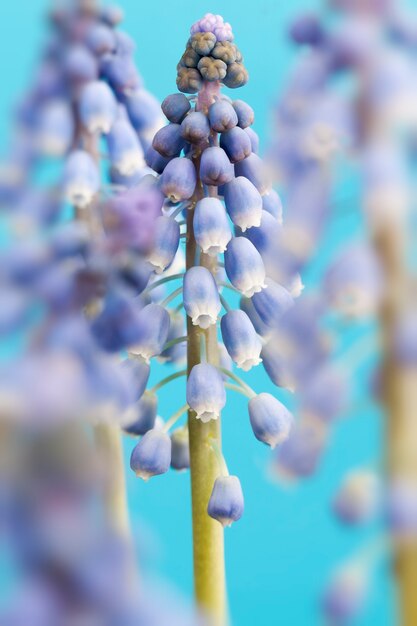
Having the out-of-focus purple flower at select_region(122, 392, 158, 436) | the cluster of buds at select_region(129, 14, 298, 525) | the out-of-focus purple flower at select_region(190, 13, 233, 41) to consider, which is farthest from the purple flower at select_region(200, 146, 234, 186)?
the out-of-focus purple flower at select_region(122, 392, 158, 436)

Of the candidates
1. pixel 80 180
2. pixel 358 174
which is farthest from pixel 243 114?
pixel 358 174

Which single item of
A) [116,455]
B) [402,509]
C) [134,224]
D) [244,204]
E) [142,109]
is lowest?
[402,509]

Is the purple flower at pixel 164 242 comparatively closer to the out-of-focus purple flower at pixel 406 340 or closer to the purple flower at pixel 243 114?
the purple flower at pixel 243 114

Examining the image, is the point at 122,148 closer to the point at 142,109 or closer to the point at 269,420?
the point at 142,109

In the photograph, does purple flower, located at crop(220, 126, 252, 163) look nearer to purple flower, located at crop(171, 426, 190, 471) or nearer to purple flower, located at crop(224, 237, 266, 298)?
purple flower, located at crop(224, 237, 266, 298)

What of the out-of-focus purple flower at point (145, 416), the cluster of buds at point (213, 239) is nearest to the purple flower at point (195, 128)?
the cluster of buds at point (213, 239)

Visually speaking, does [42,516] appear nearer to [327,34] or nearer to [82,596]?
[82,596]

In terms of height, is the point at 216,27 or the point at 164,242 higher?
the point at 216,27
